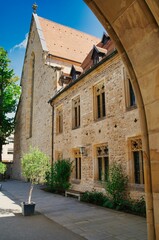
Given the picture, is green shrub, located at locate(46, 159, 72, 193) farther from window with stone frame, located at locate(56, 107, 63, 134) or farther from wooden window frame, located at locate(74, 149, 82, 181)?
window with stone frame, located at locate(56, 107, 63, 134)

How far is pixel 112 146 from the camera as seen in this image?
340 inches

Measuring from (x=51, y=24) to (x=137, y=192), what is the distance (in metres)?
20.3

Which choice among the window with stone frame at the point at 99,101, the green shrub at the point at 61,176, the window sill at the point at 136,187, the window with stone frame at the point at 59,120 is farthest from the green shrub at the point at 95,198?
the window with stone frame at the point at 59,120

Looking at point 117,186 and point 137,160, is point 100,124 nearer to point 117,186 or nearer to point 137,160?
point 137,160

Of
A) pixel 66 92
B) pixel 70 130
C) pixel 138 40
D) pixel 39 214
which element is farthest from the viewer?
pixel 66 92

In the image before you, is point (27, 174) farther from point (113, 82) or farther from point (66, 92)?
point (66, 92)

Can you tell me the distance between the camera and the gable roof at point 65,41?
1893 cm

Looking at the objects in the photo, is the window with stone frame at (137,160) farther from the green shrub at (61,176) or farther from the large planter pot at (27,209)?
the green shrub at (61,176)

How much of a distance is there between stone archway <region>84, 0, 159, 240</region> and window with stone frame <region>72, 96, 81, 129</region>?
8981 mm

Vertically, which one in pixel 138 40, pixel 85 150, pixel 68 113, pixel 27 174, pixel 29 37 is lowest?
pixel 27 174

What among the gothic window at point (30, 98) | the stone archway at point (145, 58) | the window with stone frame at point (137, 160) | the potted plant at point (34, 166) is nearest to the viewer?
the stone archway at point (145, 58)

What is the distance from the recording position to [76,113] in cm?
1230

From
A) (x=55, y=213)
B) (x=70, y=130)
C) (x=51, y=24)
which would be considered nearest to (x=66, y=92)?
(x=70, y=130)

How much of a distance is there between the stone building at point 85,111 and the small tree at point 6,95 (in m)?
4.23
